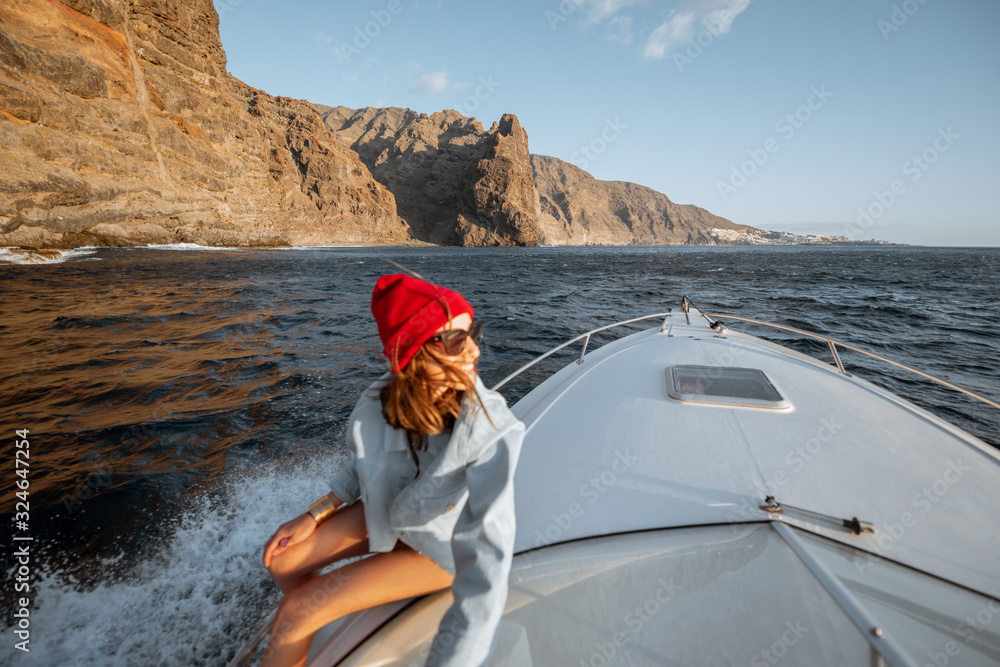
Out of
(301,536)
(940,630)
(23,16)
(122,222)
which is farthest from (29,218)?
(940,630)

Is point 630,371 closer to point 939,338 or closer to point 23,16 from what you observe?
point 939,338

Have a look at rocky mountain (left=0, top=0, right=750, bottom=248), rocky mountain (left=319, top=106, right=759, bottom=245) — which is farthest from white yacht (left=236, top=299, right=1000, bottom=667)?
rocky mountain (left=319, top=106, right=759, bottom=245)

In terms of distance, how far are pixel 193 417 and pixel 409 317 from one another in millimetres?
3819

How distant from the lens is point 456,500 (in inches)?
39.4

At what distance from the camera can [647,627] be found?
114cm

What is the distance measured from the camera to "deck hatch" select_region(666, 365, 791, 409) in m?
2.27

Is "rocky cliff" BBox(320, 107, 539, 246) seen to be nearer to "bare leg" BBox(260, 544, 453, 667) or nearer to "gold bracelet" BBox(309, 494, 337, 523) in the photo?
"gold bracelet" BBox(309, 494, 337, 523)

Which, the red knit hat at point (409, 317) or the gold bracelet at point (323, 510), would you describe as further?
the gold bracelet at point (323, 510)

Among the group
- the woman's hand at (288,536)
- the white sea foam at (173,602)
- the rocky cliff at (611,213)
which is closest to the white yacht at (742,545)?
the woman's hand at (288,536)

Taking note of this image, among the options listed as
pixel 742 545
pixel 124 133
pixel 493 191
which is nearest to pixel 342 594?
pixel 742 545

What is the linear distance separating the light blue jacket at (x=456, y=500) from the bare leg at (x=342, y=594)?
55 millimetres

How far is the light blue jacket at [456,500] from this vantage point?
83cm

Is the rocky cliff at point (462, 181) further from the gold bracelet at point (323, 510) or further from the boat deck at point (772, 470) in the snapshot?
the gold bracelet at point (323, 510)

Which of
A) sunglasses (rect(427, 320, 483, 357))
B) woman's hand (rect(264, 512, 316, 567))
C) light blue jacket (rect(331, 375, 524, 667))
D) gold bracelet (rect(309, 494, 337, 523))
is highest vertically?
sunglasses (rect(427, 320, 483, 357))
